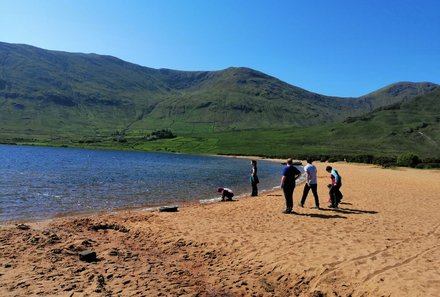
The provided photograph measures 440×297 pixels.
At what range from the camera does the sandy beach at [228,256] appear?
9625mm

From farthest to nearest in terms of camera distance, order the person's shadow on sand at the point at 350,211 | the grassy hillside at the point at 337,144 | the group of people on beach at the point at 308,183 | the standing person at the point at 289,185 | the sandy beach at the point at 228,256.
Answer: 1. the grassy hillside at the point at 337,144
2. the person's shadow on sand at the point at 350,211
3. the group of people on beach at the point at 308,183
4. the standing person at the point at 289,185
5. the sandy beach at the point at 228,256

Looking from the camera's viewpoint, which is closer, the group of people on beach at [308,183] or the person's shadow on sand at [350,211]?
the group of people on beach at [308,183]

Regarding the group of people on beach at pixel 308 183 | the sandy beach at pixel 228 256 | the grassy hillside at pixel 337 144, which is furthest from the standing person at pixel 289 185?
the grassy hillside at pixel 337 144

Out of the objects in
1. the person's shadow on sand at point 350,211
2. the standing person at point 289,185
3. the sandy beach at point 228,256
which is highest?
the standing person at point 289,185

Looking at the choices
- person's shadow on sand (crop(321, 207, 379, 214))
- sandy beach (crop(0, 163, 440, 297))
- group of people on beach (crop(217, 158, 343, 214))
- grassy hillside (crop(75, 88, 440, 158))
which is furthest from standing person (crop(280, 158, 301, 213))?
grassy hillside (crop(75, 88, 440, 158))

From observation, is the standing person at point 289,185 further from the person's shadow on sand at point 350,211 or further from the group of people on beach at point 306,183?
the person's shadow on sand at point 350,211

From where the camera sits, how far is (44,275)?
1040 cm

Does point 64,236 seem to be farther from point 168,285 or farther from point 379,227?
point 379,227

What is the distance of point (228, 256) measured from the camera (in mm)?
12258

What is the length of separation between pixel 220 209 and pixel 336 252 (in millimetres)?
10852

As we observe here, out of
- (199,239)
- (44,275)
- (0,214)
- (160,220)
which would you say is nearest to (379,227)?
(199,239)

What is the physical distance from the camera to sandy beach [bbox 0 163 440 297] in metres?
9.62

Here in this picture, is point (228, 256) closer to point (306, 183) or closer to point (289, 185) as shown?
point (289, 185)

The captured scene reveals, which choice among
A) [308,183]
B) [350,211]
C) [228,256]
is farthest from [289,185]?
[228,256]
